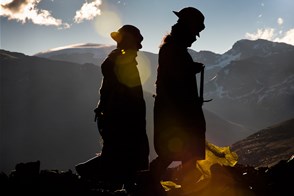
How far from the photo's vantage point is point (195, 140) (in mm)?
6734

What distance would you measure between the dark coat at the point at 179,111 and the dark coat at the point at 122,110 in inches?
109

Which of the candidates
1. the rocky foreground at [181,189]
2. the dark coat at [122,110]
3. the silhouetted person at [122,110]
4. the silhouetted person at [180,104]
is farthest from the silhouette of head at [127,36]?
the rocky foreground at [181,189]

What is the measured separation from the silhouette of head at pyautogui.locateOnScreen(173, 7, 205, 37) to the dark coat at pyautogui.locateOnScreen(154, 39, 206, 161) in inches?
13.2

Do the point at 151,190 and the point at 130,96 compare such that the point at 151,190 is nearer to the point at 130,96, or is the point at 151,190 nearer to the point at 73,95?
A: the point at 130,96

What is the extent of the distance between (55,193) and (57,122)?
146 m

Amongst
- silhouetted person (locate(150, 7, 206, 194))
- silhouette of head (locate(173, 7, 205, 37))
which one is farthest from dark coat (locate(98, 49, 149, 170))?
silhouette of head (locate(173, 7, 205, 37))

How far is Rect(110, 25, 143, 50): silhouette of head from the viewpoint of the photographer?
943 cm

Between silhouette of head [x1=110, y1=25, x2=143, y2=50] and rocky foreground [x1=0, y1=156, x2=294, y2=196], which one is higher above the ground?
silhouette of head [x1=110, y1=25, x2=143, y2=50]

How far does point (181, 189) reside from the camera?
7.50 meters

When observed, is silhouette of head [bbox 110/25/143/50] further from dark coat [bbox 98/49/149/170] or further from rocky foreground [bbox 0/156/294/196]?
rocky foreground [bbox 0/156/294/196]

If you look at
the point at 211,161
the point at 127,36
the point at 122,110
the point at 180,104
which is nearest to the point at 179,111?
the point at 180,104

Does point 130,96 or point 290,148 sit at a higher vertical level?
point 130,96

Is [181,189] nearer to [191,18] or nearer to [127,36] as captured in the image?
[191,18]

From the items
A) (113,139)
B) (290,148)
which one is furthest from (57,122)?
(113,139)
